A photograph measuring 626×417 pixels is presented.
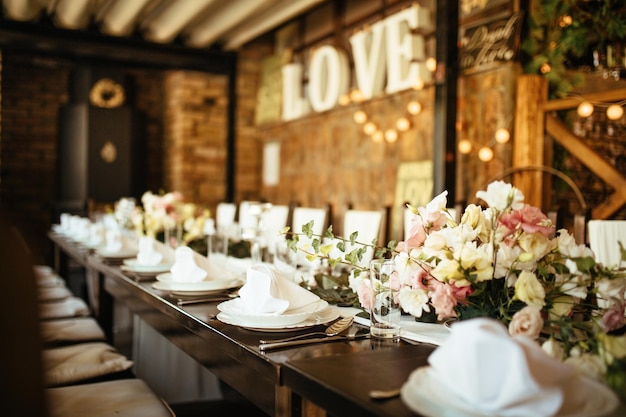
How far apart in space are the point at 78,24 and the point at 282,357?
247 inches

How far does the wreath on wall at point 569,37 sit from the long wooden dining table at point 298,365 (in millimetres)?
3569

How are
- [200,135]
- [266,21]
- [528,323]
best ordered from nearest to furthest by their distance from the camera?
[528,323]
[266,21]
[200,135]

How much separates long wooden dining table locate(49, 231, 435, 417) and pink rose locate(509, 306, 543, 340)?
181 mm

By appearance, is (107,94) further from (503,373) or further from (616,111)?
(503,373)

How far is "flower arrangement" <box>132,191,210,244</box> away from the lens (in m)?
3.06

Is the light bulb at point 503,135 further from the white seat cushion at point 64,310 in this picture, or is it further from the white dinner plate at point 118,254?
the white seat cushion at point 64,310

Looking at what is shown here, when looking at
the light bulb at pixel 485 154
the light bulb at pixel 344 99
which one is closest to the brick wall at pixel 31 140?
the light bulb at pixel 344 99

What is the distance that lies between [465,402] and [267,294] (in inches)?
25.5

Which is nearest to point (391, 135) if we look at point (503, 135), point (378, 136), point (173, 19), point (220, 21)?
point (378, 136)

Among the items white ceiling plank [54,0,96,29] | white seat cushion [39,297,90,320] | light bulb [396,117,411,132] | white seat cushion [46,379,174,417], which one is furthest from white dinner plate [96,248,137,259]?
white ceiling plank [54,0,96,29]

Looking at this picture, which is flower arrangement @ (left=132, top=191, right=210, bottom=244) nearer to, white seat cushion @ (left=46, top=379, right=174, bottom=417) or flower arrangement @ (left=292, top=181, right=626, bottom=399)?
white seat cushion @ (left=46, top=379, right=174, bottom=417)

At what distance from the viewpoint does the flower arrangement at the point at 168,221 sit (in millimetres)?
3061

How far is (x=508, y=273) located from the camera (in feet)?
4.09

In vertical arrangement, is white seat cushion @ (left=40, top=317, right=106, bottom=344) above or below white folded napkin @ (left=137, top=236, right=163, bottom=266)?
below
